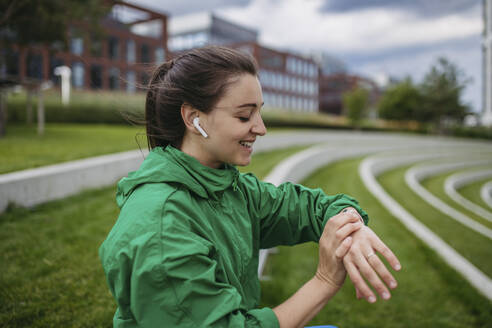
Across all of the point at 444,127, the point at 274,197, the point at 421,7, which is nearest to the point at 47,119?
the point at 421,7

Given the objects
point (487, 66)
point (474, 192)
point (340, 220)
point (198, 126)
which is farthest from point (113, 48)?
point (340, 220)

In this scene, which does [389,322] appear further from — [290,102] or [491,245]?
[290,102]

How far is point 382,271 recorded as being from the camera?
1.12 metres

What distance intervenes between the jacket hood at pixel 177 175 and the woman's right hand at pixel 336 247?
41cm

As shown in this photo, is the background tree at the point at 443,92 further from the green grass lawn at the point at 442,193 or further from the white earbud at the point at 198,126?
the white earbud at the point at 198,126

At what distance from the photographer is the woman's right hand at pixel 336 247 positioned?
126cm

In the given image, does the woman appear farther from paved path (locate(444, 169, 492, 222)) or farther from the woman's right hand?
paved path (locate(444, 169, 492, 222))

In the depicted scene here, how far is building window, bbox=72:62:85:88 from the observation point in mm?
36069

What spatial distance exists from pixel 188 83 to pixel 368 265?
877 millimetres

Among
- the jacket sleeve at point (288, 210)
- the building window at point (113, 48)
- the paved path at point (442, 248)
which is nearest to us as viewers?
the jacket sleeve at point (288, 210)

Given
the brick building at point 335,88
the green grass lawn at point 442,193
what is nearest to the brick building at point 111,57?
the green grass lawn at point 442,193

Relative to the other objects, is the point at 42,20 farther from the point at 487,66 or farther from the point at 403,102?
the point at 403,102

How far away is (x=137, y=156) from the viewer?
22.2ft

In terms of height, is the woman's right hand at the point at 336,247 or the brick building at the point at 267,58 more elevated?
the brick building at the point at 267,58
